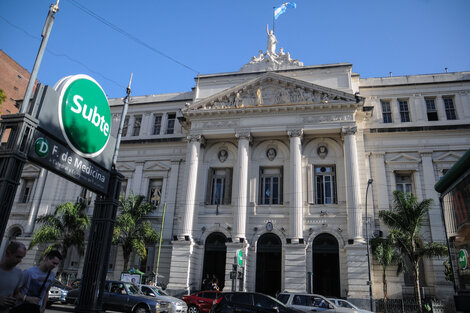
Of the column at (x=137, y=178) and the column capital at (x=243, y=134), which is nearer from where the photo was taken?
the column capital at (x=243, y=134)

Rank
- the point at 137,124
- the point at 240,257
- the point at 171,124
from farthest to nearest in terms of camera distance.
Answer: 1. the point at 137,124
2. the point at 171,124
3. the point at 240,257

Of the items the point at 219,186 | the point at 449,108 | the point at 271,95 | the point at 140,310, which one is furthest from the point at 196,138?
the point at 449,108

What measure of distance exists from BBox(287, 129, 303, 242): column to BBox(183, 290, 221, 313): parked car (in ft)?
27.4

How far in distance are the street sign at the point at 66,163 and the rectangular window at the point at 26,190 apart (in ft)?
106

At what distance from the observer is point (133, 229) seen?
28953 millimetres

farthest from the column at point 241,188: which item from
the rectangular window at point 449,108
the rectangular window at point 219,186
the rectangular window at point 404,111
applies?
the rectangular window at point 449,108

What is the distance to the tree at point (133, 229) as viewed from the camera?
89.8ft

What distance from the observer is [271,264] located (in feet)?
91.6

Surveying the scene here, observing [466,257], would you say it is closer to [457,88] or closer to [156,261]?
[156,261]

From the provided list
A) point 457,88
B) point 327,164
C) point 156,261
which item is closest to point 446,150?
point 457,88

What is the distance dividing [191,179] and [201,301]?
38.2ft

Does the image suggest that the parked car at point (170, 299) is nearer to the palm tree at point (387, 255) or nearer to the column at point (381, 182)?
the palm tree at point (387, 255)

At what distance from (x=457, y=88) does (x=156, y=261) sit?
30.1 m

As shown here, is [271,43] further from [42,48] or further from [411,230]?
[42,48]
